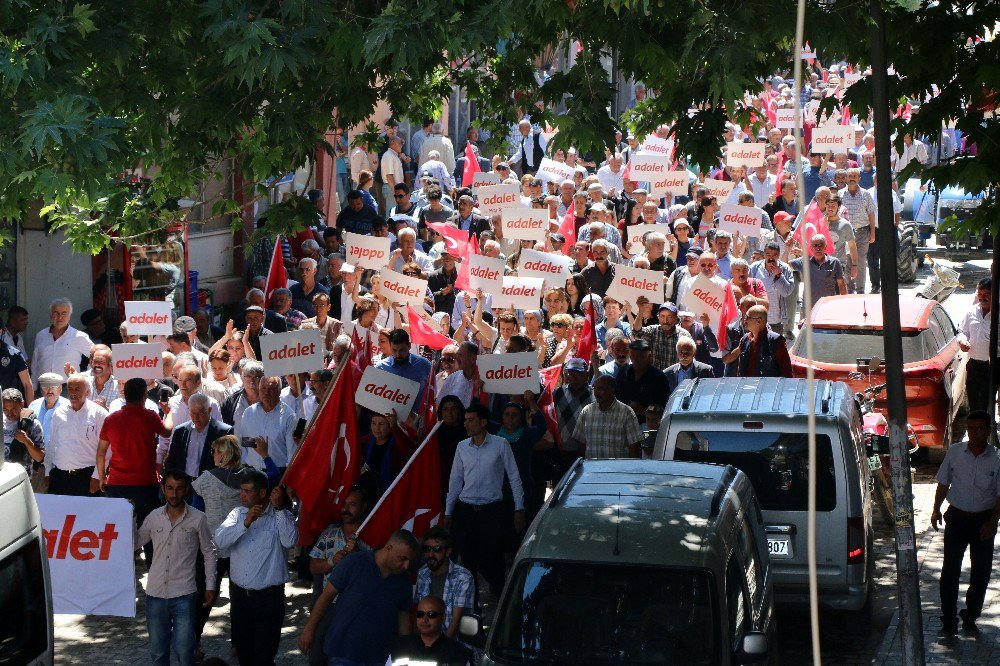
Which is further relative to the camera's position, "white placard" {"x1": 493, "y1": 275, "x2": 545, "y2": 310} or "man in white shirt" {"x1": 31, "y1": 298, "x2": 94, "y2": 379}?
"white placard" {"x1": 493, "y1": 275, "x2": 545, "y2": 310}

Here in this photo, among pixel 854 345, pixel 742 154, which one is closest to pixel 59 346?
pixel 854 345

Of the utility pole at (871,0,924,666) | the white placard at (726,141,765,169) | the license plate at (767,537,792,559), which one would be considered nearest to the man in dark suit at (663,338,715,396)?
the license plate at (767,537,792,559)

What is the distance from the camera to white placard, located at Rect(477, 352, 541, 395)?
44.1 ft

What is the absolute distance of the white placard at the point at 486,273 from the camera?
17.2 m

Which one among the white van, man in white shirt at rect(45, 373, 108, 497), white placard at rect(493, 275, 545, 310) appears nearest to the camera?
the white van

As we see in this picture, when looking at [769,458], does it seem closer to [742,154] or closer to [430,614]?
[430,614]

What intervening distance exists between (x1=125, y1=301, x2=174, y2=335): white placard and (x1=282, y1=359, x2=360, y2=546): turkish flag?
9.72 feet

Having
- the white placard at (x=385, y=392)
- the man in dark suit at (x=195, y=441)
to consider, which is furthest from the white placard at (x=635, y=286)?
the man in dark suit at (x=195, y=441)

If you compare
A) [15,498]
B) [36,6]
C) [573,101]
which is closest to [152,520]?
[15,498]

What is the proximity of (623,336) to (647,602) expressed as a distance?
21.1 ft

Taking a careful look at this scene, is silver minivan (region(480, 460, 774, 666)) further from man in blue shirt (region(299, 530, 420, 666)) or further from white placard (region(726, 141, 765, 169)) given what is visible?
white placard (region(726, 141, 765, 169))

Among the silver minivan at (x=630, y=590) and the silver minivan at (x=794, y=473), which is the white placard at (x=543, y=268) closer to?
the silver minivan at (x=794, y=473)

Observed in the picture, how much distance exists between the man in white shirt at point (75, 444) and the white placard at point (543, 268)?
666 cm

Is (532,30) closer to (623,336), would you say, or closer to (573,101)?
(573,101)
